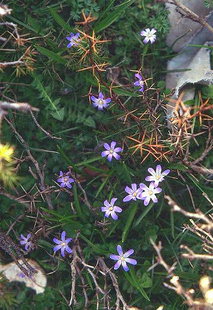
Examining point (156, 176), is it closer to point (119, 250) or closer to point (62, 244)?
point (119, 250)

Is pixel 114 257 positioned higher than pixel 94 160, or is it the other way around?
pixel 94 160

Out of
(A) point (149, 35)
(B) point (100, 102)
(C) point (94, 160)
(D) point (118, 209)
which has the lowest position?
(D) point (118, 209)

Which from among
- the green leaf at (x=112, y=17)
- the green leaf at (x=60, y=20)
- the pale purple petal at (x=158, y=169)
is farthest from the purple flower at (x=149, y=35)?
the pale purple petal at (x=158, y=169)

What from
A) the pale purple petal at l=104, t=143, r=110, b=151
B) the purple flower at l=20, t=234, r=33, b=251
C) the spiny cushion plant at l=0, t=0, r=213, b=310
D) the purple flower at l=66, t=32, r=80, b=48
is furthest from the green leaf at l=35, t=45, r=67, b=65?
the purple flower at l=20, t=234, r=33, b=251

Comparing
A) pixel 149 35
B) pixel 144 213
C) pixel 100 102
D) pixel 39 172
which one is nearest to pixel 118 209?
pixel 144 213

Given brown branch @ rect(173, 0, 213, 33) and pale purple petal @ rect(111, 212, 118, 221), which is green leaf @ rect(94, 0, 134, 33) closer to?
brown branch @ rect(173, 0, 213, 33)

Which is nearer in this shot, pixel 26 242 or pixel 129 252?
pixel 129 252
